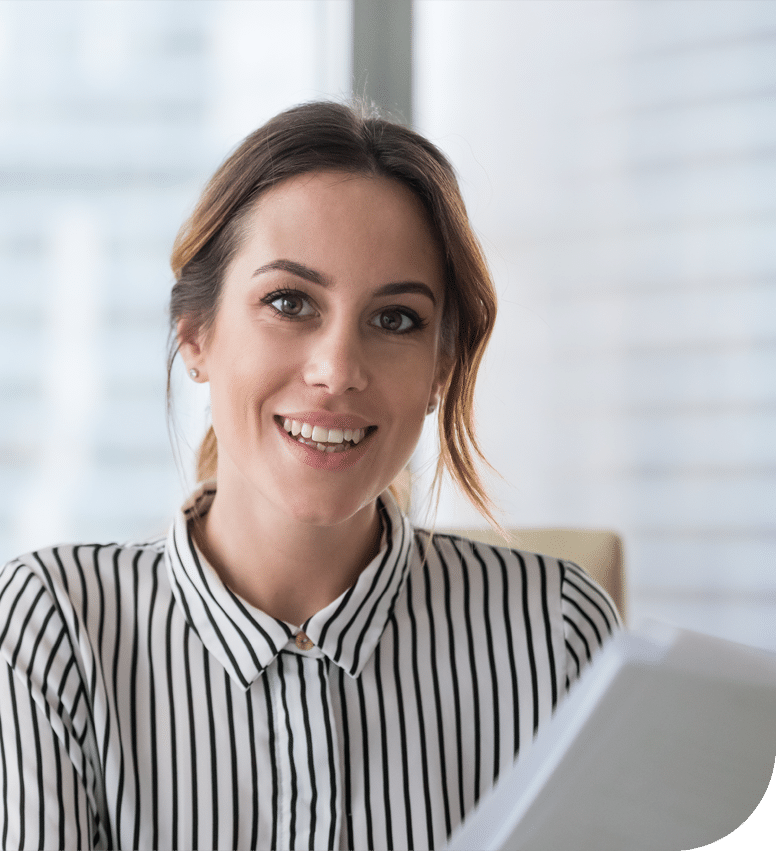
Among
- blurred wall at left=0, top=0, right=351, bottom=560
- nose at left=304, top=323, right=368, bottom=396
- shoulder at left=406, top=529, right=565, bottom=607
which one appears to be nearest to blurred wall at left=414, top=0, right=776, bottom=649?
blurred wall at left=0, top=0, right=351, bottom=560

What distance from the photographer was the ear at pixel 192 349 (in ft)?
3.68

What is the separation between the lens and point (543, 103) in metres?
2.53

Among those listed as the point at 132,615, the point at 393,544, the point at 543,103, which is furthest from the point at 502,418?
the point at 132,615

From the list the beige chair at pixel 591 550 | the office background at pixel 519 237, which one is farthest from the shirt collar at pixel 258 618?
the office background at pixel 519 237

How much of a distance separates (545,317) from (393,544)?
1558 millimetres

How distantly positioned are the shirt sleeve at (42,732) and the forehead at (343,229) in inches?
17.8

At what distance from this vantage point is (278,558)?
105 centimetres

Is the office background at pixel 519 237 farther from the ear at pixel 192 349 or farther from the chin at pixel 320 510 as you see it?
the chin at pixel 320 510

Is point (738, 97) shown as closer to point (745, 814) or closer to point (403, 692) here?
point (403, 692)

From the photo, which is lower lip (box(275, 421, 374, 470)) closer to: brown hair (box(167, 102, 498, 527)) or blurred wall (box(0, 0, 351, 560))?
brown hair (box(167, 102, 498, 527))

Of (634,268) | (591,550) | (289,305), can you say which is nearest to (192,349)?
(289,305)

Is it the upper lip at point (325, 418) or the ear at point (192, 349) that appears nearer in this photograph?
the upper lip at point (325, 418)

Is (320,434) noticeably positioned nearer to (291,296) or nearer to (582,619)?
(291,296)

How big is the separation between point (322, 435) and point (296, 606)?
22cm
